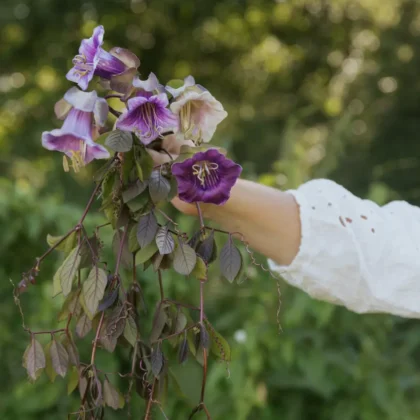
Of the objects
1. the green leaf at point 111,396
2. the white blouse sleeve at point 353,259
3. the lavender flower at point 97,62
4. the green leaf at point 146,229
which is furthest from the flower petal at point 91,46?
the white blouse sleeve at point 353,259

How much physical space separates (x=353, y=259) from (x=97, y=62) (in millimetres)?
622

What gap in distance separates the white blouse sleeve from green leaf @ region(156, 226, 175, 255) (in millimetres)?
433

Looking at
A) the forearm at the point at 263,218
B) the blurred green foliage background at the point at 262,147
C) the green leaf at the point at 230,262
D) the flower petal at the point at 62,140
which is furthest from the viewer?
the blurred green foliage background at the point at 262,147

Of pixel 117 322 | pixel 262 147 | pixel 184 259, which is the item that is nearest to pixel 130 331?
Answer: pixel 117 322

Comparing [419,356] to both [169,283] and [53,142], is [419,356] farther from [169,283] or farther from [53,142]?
[53,142]

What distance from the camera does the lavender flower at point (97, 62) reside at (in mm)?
939

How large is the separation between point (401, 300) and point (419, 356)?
5.88 feet

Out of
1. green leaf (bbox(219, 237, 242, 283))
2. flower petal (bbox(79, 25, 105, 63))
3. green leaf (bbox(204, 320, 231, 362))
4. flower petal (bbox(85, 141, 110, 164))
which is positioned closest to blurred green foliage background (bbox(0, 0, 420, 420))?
green leaf (bbox(204, 320, 231, 362))

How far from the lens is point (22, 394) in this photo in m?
2.48

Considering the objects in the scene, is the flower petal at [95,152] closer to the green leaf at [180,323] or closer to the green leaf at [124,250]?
the green leaf at [124,250]

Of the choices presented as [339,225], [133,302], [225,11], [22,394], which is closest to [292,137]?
[22,394]

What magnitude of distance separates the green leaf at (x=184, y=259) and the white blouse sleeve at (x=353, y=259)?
1.39 feet

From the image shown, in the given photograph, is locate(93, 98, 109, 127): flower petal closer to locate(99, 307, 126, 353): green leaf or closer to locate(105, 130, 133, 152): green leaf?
locate(105, 130, 133, 152): green leaf

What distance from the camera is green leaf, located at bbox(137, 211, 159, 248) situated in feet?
3.12
